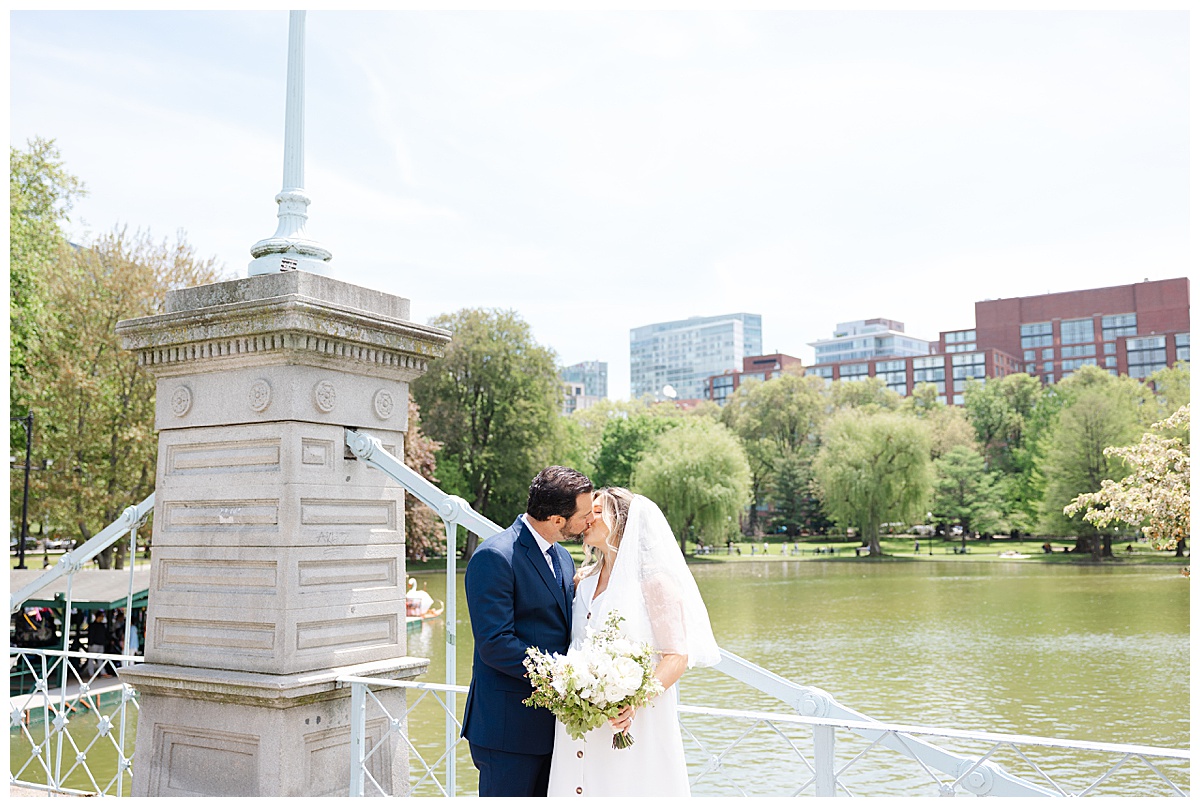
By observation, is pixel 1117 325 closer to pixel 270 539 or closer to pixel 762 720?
pixel 762 720

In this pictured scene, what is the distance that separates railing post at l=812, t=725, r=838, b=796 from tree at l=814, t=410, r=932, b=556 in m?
50.3

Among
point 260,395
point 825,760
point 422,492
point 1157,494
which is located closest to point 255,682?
point 422,492

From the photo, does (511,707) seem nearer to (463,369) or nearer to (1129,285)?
(463,369)

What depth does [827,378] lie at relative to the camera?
398ft

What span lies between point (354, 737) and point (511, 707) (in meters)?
1.25

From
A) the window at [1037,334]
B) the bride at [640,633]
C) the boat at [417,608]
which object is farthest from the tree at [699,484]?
the window at [1037,334]

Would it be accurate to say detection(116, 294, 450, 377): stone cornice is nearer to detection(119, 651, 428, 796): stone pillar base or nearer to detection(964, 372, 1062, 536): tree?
detection(119, 651, 428, 796): stone pillar base

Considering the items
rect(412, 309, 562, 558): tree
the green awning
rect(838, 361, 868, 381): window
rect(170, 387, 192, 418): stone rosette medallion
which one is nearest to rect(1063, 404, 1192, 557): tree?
rect(170, 387, 192, 418): stone rosette medallion

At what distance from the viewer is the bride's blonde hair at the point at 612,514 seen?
3.58 metres

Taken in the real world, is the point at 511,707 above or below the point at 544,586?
below

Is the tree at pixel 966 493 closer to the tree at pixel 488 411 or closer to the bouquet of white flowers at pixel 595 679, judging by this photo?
the tree at pixel 488 411

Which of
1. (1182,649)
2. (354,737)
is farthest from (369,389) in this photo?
(1182,649)

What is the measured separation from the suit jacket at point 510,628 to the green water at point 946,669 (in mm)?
968

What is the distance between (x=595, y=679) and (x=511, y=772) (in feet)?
2.30
